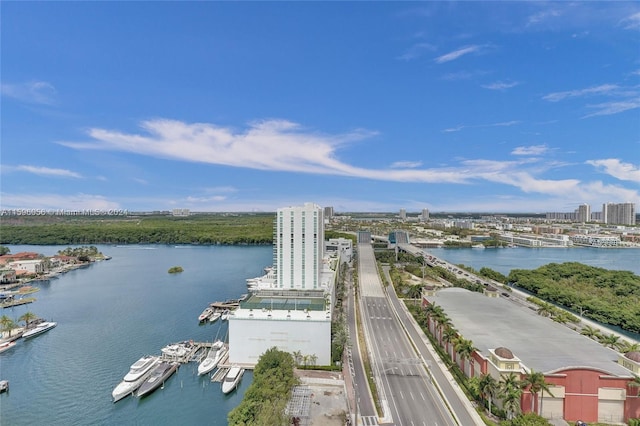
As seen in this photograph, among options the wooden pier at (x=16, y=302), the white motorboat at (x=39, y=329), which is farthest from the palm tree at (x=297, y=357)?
the wooden pier at (x=16, y=302)

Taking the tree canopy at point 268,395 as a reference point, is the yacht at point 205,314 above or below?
below

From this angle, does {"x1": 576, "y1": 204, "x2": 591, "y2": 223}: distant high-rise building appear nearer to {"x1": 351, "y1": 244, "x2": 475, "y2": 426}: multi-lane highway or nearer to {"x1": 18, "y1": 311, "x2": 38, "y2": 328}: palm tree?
{"x1": 351, "y1": 244, "x2": 475, "y2": 426}: multi-lane highway

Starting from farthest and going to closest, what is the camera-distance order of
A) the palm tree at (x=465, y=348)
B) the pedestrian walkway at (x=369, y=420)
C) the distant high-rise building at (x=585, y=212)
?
the distant high-rise building at (x=585, y=212)
the palm tree at (x=465, y=348)
the pedestrian walkway at (x=369, y=420)

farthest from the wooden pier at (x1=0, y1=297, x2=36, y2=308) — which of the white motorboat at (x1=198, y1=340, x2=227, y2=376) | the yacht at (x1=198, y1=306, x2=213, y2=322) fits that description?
the white motorboat at (x1=198, y1=340, x2=227, y2=376)

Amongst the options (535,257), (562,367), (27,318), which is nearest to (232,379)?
(562,367)

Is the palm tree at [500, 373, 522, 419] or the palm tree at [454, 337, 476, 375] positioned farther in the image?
the palm tree at [454, 337, 476, 375]

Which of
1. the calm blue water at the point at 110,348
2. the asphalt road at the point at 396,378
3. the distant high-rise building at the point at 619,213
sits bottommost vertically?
the calm blue water at the point at 110,348

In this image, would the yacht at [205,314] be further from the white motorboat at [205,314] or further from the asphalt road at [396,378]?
the asphalt road at [396,378]

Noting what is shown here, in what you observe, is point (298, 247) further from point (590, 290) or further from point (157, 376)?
point (590, 290)
